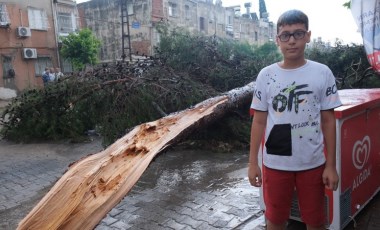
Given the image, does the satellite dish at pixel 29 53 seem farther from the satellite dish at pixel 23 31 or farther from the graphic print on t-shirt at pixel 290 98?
the graphic print on t-shirt at pixel 290 98

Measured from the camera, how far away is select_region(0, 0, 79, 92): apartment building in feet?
60.6

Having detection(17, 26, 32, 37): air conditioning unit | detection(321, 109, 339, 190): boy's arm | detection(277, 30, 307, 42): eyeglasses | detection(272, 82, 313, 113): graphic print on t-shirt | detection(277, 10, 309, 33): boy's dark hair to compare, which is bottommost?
detection(321, 109, 339, 190): boy's arm

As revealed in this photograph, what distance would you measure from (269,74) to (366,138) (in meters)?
1.32

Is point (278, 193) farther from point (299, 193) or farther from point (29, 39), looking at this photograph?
point (29, 39)

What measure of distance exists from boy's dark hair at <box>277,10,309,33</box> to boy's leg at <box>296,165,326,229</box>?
0.89m

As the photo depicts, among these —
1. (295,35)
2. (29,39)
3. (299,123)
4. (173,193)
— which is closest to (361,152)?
(299,123)

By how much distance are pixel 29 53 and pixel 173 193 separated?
18.9 meters

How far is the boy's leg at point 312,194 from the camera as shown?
6.28 feet

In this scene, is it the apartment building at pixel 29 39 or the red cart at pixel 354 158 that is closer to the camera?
the red cart at pixel 354 158

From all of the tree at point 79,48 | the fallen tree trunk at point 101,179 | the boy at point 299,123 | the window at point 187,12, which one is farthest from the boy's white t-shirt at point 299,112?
the window at point 187,12

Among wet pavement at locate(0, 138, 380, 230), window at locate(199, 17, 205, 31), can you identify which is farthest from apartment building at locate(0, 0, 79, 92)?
window at locate(199, 17, 205, 31)

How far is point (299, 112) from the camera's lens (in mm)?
1885

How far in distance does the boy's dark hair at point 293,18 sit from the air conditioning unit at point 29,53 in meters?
20.3

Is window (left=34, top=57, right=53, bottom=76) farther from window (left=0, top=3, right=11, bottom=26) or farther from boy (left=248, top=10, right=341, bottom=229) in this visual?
boy (left=248, top=10, right=341, bottom=229)
